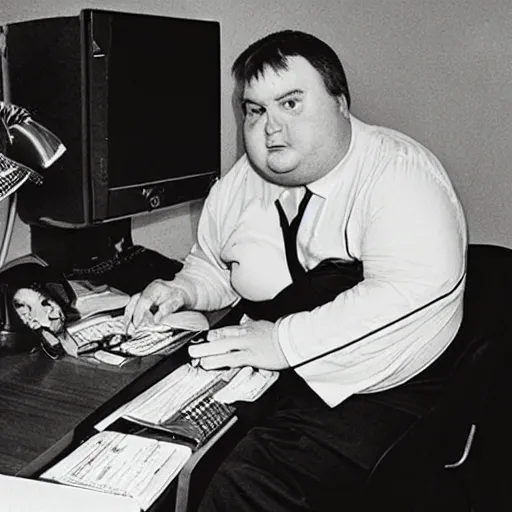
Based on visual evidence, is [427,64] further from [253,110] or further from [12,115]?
[12,115]

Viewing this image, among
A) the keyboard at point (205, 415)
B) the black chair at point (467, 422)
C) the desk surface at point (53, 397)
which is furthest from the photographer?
the black chair at point (467, 422)

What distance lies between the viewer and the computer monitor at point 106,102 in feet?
4.52

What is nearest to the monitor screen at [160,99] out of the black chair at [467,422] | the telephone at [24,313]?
the telephone at [24,313]

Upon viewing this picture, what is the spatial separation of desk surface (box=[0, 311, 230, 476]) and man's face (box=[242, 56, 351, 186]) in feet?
1.21

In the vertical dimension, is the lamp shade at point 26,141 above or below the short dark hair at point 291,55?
below

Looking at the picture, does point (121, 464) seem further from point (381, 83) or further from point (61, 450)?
point (381, 83)

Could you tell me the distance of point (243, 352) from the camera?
4.29 feet

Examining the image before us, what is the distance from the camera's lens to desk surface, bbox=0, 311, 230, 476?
1029mm

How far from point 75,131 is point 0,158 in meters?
0.21

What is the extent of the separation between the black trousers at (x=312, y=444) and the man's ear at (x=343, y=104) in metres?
0.45

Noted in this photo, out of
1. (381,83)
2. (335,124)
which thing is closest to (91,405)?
(335,124)

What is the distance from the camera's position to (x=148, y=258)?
1693mm

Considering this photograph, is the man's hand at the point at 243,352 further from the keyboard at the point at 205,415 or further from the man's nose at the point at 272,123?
the man's nose at the point at 272,123

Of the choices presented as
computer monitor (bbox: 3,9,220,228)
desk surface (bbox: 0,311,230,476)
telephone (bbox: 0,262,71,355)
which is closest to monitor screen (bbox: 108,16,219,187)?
computer monitor (bbox: 3,9,220,228)
